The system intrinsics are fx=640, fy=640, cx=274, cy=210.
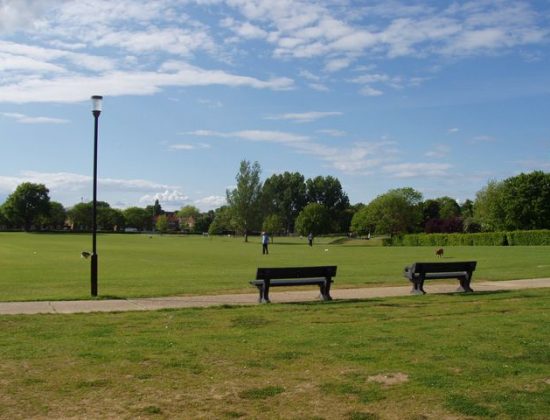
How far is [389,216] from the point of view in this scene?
346 feet

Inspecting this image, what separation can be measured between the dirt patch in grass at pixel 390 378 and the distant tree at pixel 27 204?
163111 millimetres

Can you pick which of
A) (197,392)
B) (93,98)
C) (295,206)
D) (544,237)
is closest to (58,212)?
→ (295,206)

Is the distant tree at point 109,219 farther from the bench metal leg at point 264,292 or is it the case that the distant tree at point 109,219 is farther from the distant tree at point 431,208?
the bench metal leg at point 264,292

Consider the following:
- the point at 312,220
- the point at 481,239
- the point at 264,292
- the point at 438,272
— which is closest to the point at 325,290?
the point at 264,292

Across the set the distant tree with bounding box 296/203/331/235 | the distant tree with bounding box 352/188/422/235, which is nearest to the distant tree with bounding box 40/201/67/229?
the distant tree with bounding box 296/203/331/235

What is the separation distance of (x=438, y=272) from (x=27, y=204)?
516 feet

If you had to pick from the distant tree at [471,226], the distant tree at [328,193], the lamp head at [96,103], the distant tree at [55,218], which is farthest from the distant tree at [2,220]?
the lamp head at [96,103]

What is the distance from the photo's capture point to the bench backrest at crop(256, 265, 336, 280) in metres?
14.5

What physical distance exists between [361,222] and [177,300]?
9828 cm

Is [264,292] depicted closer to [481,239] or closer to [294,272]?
[294,272]

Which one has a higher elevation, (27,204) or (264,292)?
(27,204)

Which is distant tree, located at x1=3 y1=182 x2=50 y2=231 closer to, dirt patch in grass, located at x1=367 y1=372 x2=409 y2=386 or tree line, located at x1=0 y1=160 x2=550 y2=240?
tree line, located at x1=0 y1=160 x2=550 y2=240

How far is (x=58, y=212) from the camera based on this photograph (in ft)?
604

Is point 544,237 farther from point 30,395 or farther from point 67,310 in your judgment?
point 30,395
